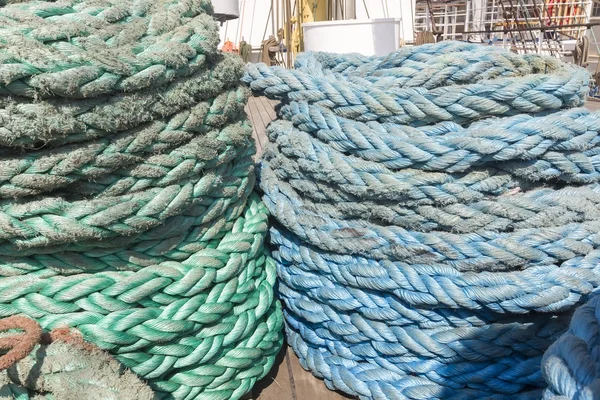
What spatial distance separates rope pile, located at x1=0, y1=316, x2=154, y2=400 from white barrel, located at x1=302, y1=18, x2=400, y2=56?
3.74 ft

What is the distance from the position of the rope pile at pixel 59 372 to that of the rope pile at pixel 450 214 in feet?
1.31

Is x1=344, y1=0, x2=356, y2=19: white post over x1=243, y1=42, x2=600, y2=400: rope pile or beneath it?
over

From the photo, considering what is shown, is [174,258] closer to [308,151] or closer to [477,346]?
[308,151]

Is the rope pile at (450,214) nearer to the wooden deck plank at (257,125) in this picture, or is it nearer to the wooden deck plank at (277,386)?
the wooden deck plank at (277,386)

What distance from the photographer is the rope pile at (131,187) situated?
63 centimetres

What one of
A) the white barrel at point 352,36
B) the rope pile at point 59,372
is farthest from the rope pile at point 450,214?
the white barrel at point 352,36

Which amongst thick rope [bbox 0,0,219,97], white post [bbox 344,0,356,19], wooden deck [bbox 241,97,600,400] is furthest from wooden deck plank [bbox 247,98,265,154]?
thick rope [bbox 0,0,219,97]

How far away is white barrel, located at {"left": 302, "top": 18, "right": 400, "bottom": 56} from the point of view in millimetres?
1483

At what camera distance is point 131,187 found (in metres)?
0.73

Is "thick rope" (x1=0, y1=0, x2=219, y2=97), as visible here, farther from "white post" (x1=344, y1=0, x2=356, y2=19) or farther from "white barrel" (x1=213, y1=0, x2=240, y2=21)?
"white post" (x1=344, y1=0, x2=356, y2=19)

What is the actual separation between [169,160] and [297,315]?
46 cm

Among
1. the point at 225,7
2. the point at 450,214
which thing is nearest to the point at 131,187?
the point at 450,214

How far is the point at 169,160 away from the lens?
74cm

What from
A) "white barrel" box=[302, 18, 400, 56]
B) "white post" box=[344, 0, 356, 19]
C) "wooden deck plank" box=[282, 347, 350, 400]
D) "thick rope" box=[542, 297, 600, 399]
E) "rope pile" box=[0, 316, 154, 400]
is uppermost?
"white post" box=[344, 0, 356, 19]
